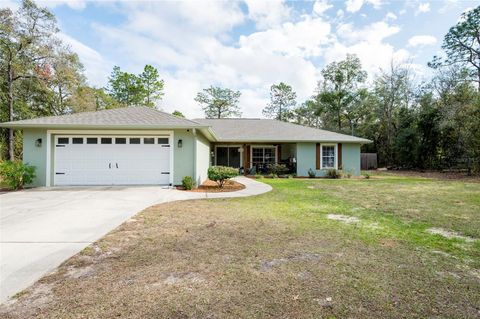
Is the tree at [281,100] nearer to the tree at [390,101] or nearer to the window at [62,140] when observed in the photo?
the tree at [390,101]

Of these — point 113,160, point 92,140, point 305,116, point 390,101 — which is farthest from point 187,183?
point 305,116

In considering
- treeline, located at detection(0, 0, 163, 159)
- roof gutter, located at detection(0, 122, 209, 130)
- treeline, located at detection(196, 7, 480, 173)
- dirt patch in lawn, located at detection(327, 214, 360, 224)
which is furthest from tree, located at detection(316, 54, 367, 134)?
dirt patch in lawn, located at detection(327, 214, 360, 224)

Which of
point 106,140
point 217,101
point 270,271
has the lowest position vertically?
point 270,271

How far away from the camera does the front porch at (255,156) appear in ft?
57.4

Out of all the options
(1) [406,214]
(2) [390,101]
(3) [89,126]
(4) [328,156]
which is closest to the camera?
(1) [406,214]

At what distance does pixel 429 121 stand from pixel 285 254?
24202 millimetres

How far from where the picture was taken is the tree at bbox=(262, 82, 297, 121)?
135 feet

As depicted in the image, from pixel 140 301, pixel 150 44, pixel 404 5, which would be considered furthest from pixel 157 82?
pixel 140 301

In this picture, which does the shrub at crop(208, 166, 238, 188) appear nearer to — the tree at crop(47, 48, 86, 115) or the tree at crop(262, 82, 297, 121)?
the tree at crop(47, 48, 86, 115)

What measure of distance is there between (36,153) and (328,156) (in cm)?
1592

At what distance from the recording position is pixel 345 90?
1329 inches

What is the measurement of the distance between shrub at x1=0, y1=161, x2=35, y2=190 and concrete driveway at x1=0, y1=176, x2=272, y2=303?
0.90m

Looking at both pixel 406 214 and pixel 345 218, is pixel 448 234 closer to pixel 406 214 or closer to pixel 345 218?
pixel 406 214

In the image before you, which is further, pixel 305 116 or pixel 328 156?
pixel 305 116
